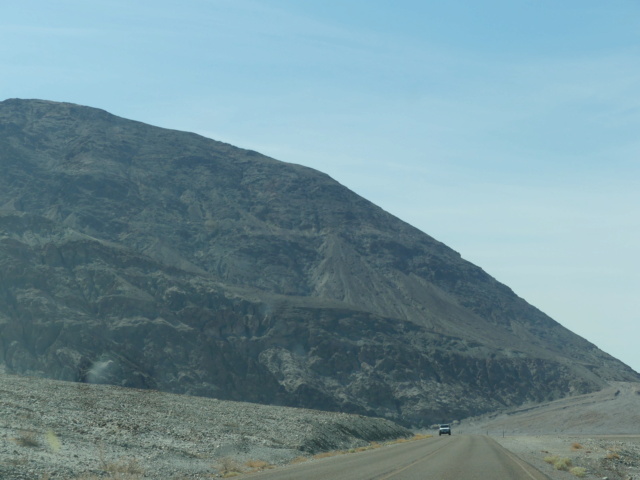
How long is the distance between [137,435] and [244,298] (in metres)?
101

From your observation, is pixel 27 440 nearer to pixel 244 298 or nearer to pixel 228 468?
pixel 228 468

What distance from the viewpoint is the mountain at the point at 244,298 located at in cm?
10988

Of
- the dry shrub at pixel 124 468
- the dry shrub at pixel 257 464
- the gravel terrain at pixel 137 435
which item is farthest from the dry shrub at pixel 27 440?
the dry shrub at pixel 257 464

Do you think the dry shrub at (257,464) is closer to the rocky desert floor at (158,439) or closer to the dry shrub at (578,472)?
the rocky desert floor at (158,439)

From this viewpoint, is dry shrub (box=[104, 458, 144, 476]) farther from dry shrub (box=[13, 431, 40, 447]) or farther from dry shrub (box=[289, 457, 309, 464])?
dry shrub (box=[289, 457, 309, 464])

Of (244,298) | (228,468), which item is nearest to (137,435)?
(228,468)

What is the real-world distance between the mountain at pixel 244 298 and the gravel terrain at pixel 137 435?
184 ft

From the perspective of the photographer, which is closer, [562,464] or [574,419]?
[562,464]

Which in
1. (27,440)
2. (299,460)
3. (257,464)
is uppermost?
(27,440)

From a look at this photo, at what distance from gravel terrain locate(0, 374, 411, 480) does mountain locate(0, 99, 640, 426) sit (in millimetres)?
56007

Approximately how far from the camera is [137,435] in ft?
98.3

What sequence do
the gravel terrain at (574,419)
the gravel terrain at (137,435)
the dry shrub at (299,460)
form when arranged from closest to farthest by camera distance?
the gravel terrain at (137,435), the dry shrub at (299,460), the gravel terrain at (574,419)

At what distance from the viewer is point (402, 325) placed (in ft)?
453

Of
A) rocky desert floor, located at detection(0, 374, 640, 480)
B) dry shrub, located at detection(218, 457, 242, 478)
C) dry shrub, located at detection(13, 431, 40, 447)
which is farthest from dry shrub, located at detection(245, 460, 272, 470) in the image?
dry shrub, located at detection(13, 431, 40, 447)
